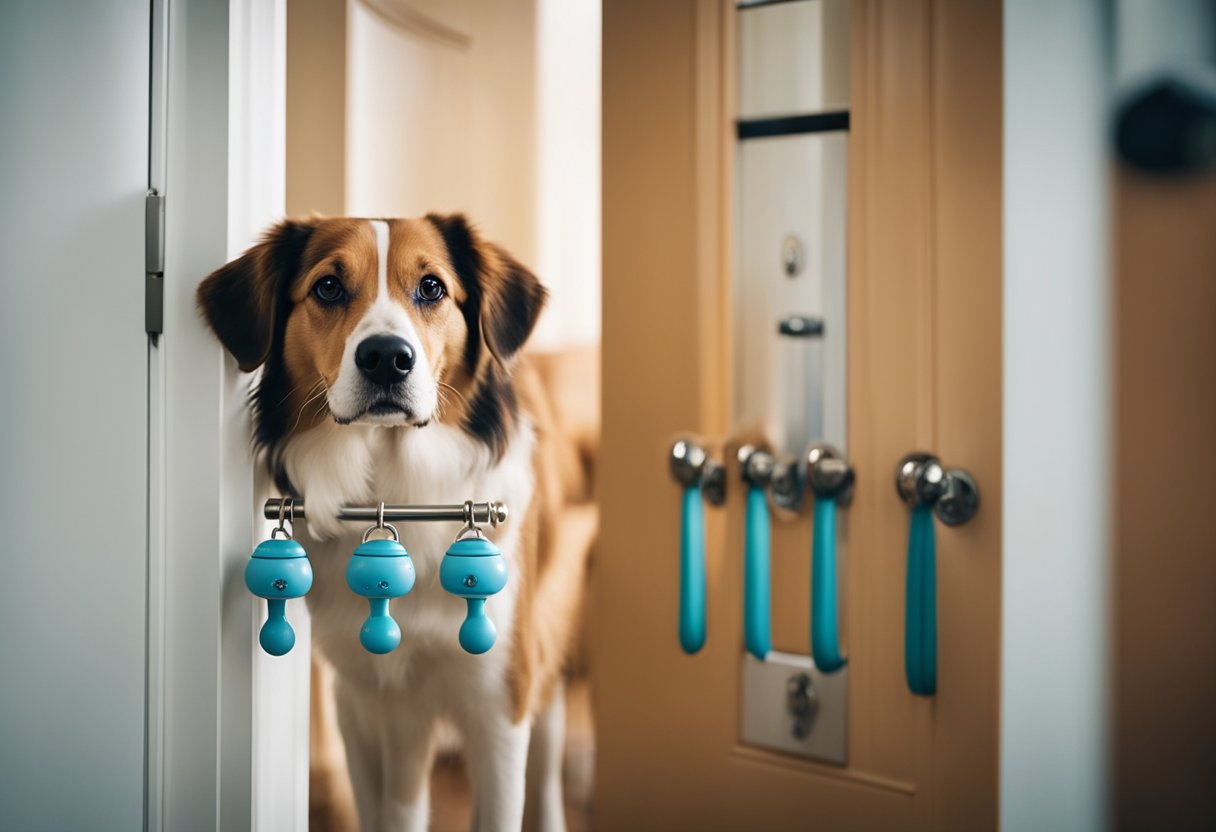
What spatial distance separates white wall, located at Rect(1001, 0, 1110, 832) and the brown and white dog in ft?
1.45

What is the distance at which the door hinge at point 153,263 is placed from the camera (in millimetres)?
708

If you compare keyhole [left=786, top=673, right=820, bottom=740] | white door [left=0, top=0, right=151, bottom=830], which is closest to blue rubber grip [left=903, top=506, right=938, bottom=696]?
keyhole [left=786, top=673, right=820, bottom=740]

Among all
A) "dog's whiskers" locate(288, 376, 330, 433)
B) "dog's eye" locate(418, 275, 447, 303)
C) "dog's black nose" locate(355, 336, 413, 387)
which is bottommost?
"dog's whiskers" locate(288, 376, 330, 433)

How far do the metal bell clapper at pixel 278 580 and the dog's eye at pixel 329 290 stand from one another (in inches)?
8.4

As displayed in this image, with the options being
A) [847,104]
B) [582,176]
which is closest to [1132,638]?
[847,104]

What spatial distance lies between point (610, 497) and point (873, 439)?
278mm

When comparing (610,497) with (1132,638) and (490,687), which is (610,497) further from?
(1132,638)

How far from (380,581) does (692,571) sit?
0.32 metres

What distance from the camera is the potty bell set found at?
0.65 m

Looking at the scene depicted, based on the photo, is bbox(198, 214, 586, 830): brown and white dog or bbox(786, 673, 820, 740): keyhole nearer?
bbox(198, 214, 586, 830): brown and white dog

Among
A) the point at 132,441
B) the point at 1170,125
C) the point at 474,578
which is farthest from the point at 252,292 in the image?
the point at 1170,125

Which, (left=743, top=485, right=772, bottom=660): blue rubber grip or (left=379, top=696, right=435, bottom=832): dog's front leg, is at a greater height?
(left=743, top=485, right=772, bottom=660): blue rubber grip

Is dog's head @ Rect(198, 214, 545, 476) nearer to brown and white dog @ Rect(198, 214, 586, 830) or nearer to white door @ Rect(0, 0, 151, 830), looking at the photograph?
brown and white dog @ Rect(198, 214, 586, 830)

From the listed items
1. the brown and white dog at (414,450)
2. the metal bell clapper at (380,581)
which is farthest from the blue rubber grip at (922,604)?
the metal bell clapper at (380,581)
